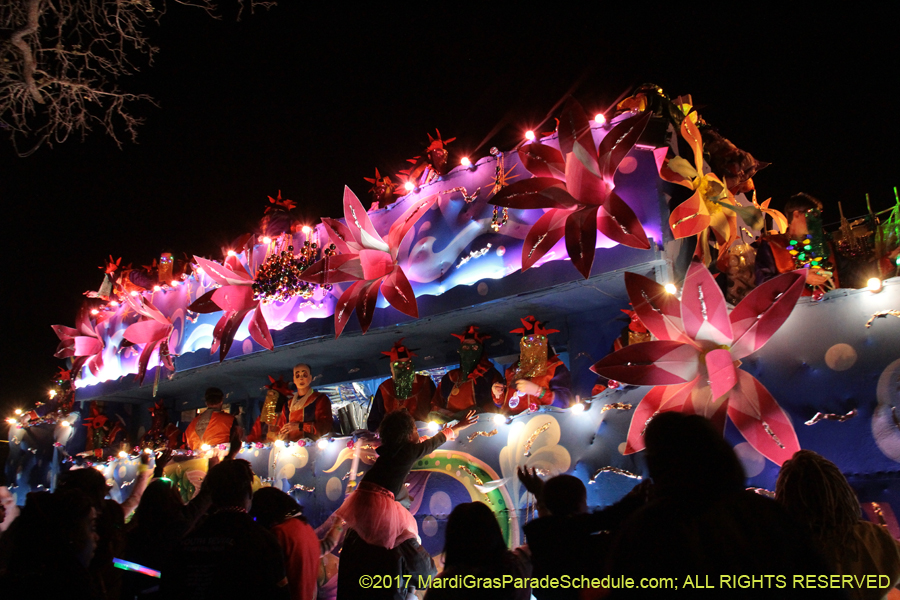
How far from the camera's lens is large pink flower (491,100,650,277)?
5.20 metres

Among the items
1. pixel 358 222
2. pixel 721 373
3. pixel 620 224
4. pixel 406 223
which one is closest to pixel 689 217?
pixel 620 224

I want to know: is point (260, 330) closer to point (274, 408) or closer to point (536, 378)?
point (274, 408)

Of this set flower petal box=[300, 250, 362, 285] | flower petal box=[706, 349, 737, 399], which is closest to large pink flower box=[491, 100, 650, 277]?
flower petal box=[706, 349, 737, 399]

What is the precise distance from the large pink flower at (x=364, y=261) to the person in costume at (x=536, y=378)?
150cm

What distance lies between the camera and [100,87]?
247 inches

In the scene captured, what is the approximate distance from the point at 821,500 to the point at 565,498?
3.71 ft

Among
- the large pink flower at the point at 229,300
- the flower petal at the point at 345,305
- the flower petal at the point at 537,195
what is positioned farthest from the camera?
the large pink flower at the point at 229,300

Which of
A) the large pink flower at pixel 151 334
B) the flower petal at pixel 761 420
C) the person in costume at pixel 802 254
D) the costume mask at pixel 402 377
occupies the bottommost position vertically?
the flower petal at pixel 761 420

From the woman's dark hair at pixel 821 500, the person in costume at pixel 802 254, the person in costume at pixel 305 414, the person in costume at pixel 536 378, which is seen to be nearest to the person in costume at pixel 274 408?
the person in costume at pixel 305 414

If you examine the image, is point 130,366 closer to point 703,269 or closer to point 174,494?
point 174,494

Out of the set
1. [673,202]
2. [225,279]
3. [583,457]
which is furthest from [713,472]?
[225,279]

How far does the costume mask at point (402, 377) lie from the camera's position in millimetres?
7203

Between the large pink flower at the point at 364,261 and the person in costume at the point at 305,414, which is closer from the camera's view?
the large pink flower at the point at 364,261

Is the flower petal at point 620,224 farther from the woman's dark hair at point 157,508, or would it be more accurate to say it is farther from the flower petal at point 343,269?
the woman's dark hair at point 157,508
